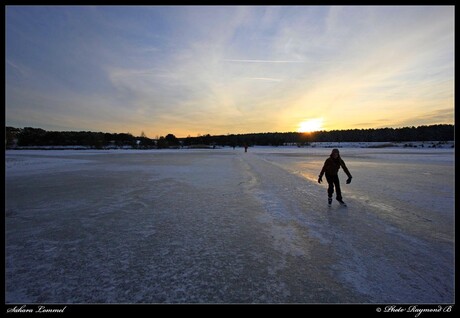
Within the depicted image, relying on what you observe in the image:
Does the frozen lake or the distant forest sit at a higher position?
the distant forest

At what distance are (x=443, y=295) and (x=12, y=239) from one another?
532cm

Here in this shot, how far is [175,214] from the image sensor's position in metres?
4.73

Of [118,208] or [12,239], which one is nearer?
[12,239]

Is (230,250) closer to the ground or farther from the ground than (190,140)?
closer to the ground

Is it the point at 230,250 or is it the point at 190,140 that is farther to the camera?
the point at 190,140

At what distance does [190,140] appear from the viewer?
12056cm

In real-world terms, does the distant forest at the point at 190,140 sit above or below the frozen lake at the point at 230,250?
above

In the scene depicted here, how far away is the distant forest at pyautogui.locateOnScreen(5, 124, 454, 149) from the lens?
74438mm

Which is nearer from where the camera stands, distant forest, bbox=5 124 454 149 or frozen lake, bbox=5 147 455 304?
frozen lake, bbox=5 147 455 304

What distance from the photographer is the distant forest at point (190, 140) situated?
7444 centimetres

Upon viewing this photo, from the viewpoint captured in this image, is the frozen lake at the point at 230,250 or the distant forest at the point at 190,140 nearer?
the frozen lake at the point at 230,250

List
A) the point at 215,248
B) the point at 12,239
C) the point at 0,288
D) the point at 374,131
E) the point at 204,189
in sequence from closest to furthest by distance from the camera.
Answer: the point at 0,288 → the point at 215,248 → the point at 12,239 → the point at 204,189 → the point at 374,131

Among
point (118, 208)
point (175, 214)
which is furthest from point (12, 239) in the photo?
point (175, 214)
